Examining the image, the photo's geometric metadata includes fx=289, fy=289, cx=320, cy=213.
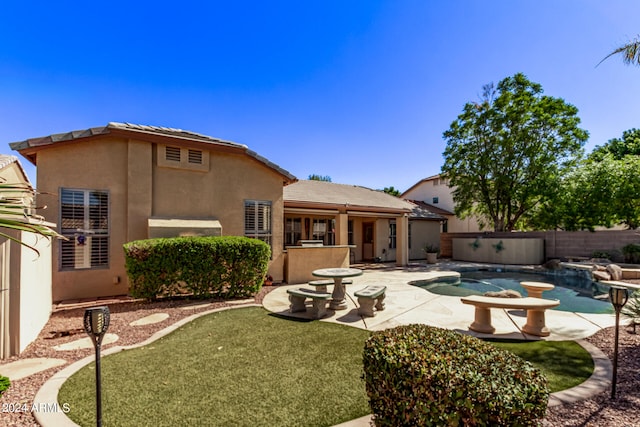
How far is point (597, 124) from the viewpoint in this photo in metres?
20.5

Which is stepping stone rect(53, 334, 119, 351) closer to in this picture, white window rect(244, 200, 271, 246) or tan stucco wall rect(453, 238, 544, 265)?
white window rect(244, 200, 271, 246)

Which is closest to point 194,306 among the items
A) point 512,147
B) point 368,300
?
point 368,300

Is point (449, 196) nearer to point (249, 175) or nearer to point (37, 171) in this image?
point (249, 175)

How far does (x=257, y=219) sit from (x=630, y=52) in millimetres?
12221

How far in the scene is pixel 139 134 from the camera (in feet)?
32.5

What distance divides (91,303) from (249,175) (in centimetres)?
681

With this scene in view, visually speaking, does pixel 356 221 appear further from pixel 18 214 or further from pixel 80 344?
pixel 18 214

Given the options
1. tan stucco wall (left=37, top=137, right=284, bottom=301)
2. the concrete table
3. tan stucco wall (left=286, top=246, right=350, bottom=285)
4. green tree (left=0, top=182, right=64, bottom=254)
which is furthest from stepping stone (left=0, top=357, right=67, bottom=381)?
the concrete table

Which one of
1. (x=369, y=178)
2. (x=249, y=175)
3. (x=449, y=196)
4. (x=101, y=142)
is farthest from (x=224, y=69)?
(x=369, y=178)

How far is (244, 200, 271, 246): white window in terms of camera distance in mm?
12133

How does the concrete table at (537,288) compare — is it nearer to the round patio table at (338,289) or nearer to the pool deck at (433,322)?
the pool deck at (433,322)

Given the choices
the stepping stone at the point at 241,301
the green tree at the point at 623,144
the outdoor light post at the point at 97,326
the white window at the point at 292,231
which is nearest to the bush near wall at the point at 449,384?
the outdoor light post at the point at 97,326

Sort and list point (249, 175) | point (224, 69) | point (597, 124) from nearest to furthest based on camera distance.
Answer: point (249, 175) < point (224, 69) < point (597, 124)

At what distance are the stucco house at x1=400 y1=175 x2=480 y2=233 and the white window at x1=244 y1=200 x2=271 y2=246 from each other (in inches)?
821
